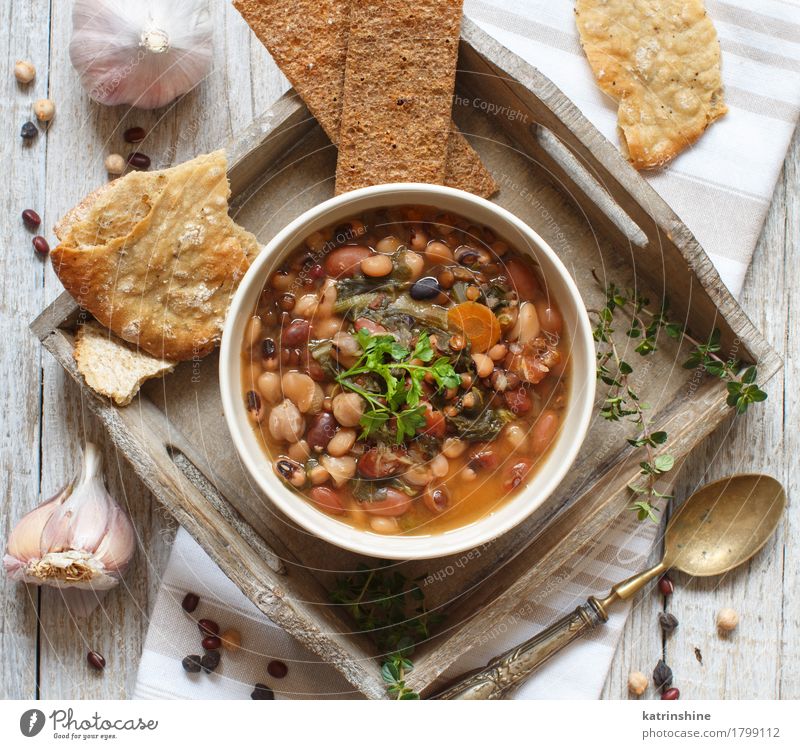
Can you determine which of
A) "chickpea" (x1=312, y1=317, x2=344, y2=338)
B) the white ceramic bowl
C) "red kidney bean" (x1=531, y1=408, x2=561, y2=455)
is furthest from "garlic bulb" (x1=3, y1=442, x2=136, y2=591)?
"red kidney bean" (x1=531, y1=408, x2=561, y2=455)

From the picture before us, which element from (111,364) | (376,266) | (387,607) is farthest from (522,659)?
(111,364)

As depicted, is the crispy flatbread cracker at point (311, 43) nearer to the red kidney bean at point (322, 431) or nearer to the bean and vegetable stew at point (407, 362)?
the bean and vegetable stew at point (407, 362)

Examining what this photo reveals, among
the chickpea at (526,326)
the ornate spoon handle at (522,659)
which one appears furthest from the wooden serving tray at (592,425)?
the chickpea at (526,326)

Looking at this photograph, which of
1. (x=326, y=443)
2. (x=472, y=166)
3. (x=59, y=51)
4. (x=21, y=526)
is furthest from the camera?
(x=59, y=51)

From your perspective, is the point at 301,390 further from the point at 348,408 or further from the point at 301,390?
the point at 348,408

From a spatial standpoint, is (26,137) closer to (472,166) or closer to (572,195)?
(472,166)

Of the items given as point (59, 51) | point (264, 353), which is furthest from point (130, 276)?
point (59, 51)

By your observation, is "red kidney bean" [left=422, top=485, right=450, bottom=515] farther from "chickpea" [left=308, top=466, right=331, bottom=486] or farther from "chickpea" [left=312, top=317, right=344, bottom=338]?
"chickpea" [left=312, top=317, right=344, bottom=338]
